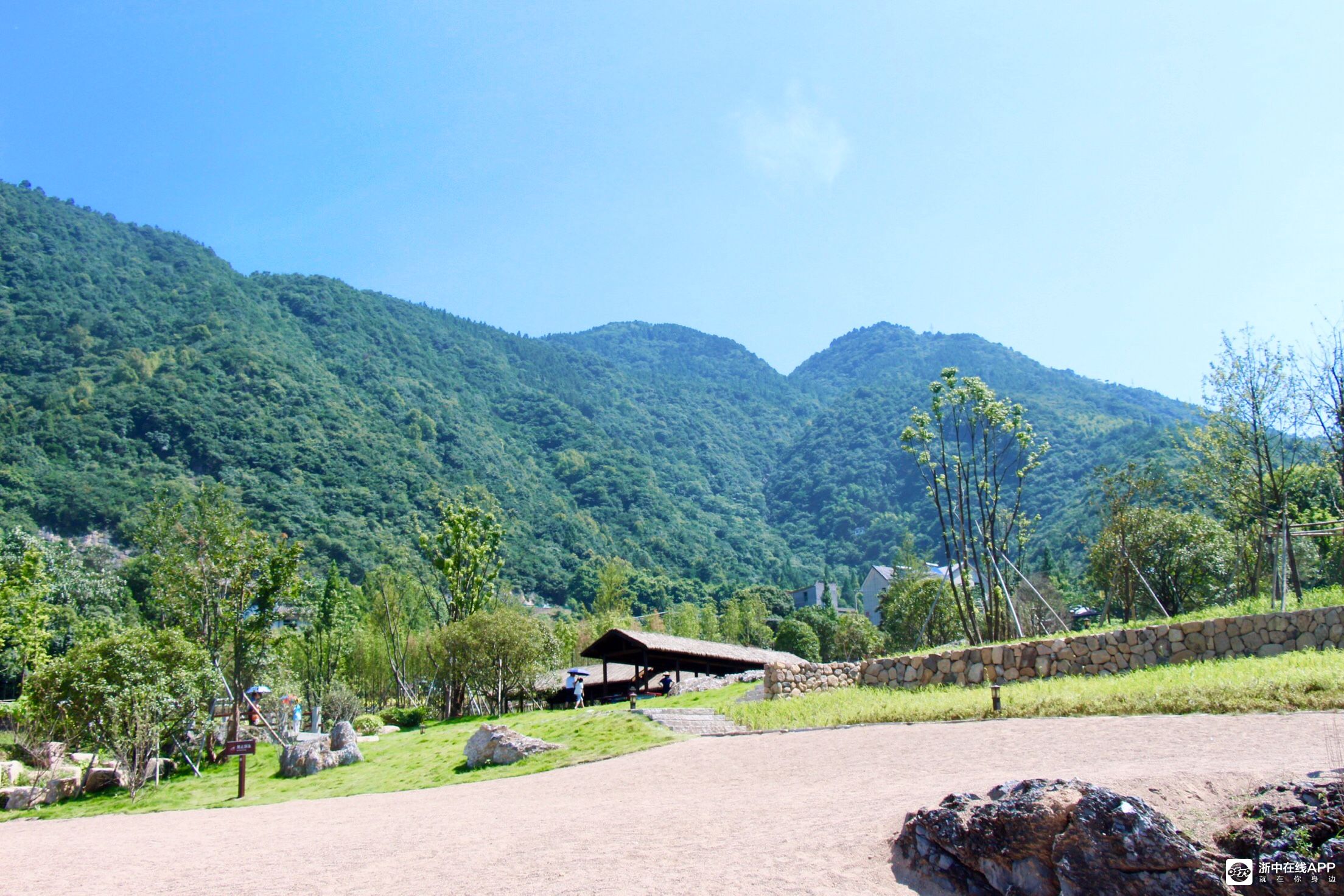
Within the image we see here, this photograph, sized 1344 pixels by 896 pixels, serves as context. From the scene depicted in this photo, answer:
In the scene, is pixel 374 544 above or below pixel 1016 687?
above

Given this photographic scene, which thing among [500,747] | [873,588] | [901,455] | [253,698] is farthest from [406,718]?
[901,455]

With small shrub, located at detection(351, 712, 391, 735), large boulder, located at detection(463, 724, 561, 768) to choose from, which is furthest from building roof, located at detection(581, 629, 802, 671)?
large boulder, located at detection(463, 724, 561, 768)

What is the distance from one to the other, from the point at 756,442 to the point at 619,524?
69.9 m

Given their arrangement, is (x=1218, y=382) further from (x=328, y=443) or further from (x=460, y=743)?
(x=328, y=443)

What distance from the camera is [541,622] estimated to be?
30.8 meters

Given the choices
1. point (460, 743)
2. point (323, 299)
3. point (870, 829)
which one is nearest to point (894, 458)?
point (323, 299)

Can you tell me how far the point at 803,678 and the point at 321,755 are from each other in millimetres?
11786

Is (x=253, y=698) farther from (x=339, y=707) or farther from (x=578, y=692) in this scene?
(x=578, y=692)

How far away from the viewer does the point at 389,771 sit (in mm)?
18109

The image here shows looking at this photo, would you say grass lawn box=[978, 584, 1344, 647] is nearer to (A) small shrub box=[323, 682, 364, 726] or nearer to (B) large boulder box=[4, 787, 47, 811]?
(B) large boulder box=[4, 787, 47, 811]

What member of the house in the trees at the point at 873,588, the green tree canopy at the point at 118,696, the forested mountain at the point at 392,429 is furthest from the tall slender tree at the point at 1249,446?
the house in the trees at the point at 873,588

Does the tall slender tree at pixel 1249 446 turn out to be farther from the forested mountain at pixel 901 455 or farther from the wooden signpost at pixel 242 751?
the forested mountain at pixel 901 455

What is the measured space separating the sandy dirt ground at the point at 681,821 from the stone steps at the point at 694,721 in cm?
278

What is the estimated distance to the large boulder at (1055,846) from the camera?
17.1ft
